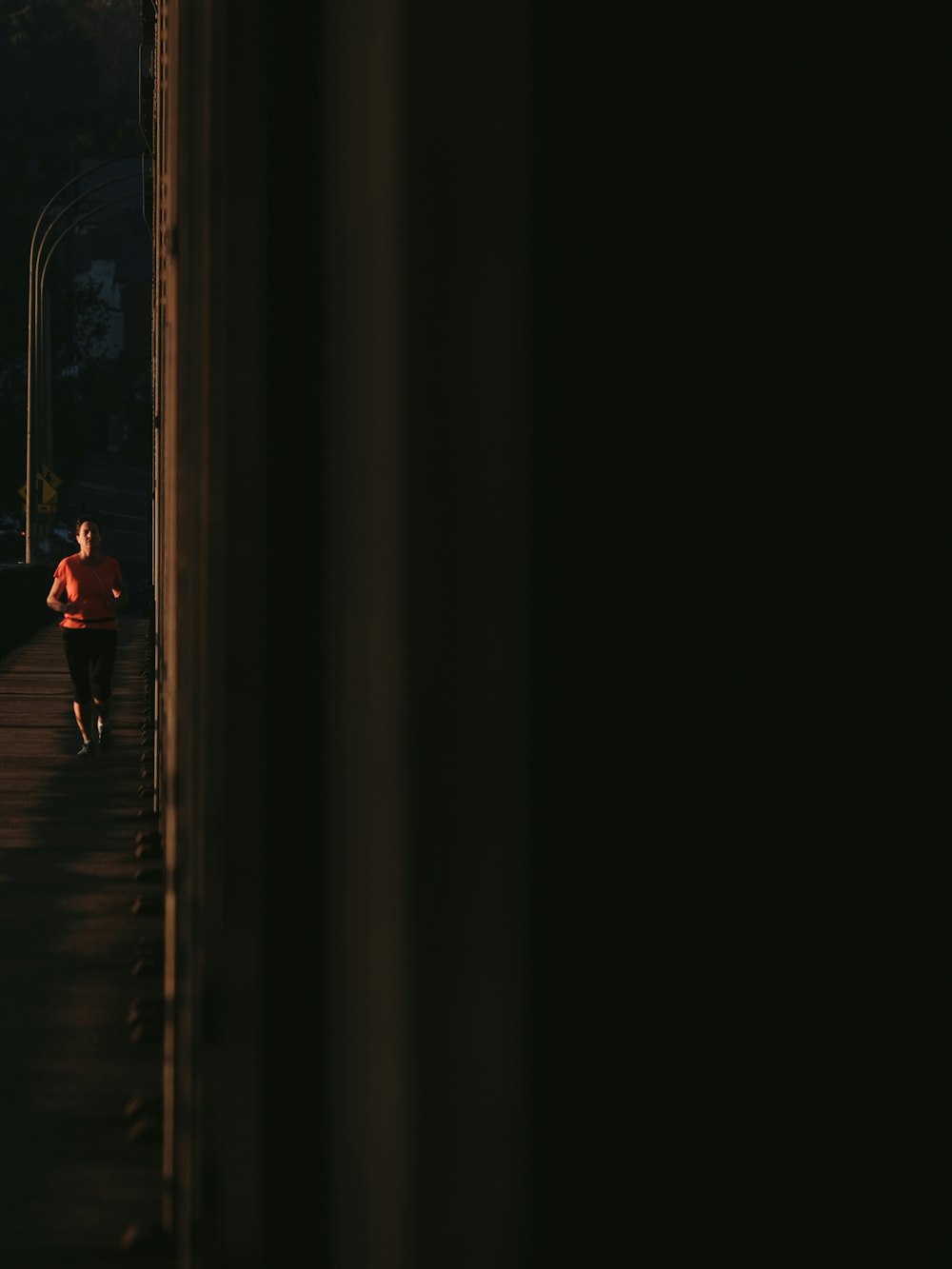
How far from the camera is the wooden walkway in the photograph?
4.88 m

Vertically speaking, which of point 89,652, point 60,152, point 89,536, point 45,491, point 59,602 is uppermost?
point 60,152

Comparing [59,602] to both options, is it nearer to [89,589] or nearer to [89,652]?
[89,589]

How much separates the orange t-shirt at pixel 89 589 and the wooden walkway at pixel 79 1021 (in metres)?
1.06

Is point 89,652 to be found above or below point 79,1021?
above

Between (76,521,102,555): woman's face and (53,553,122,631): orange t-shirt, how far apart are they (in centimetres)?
9

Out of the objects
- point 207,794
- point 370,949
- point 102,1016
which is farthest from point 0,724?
point 370,949

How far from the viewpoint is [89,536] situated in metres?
15.3

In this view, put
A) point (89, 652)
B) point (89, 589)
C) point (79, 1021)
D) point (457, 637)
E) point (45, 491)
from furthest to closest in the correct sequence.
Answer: point (45, 491), point (89, 652), point (89, 589), point (79, 1021), point (457, 637)

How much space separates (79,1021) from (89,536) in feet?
28.2

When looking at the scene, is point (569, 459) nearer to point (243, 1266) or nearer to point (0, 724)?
point (243, 1266)

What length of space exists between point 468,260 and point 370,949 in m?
0.49

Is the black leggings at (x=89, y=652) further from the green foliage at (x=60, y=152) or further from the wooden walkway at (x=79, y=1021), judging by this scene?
the green foliage at (x=60, y=152)

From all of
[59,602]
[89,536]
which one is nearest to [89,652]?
[59,602]

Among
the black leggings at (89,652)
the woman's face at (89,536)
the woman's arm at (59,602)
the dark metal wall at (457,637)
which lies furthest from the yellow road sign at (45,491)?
the dark metal wall at (457,637)
